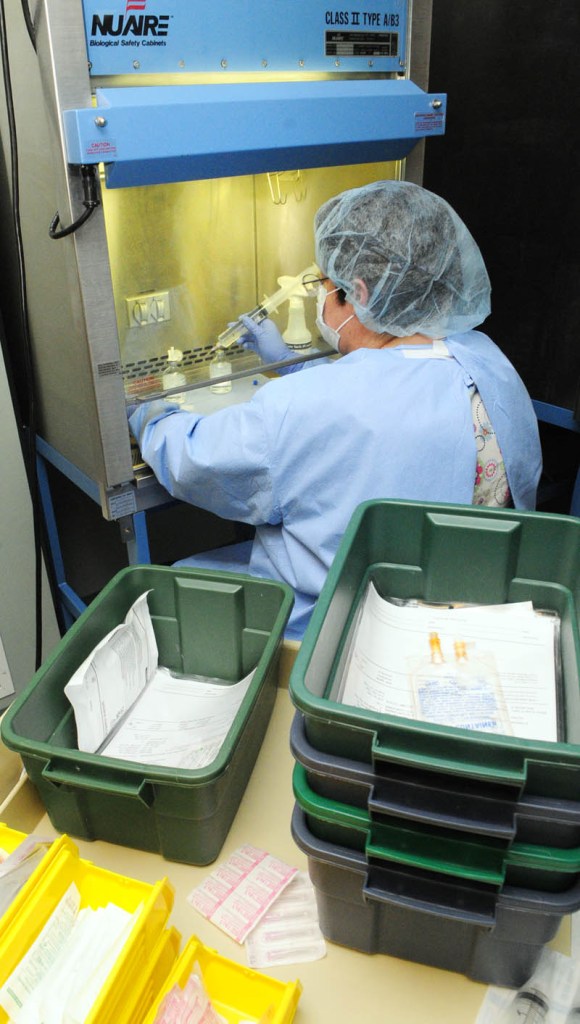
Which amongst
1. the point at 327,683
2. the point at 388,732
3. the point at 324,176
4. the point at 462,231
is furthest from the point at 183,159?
the point at 388,732

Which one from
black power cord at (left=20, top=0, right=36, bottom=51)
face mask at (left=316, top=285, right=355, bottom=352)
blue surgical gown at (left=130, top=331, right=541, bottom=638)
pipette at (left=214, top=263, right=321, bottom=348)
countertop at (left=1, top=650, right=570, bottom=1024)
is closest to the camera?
countertop at (left=1, top=650, right=570, bottom=1024)

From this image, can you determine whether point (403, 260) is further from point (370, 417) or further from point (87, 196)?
point (87, 196)

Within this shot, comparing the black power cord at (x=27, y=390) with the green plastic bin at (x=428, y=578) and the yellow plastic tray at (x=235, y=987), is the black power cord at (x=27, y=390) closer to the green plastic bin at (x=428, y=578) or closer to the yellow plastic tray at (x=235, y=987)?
the green plastic bin at (x=428, y=578)

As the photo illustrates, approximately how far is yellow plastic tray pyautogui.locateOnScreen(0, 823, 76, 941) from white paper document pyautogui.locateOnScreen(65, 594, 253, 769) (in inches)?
7.2

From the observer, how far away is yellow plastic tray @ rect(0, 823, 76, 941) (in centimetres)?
60

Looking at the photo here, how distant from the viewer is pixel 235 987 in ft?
2.20

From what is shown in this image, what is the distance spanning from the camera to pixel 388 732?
0.59 metres

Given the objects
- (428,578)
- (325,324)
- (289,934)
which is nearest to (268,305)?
(325,324)

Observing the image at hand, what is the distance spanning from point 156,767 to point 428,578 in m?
0.41

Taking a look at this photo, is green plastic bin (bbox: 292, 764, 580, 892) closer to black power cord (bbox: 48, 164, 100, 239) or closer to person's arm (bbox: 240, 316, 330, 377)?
black power cord (bbox: 48, 164, 100, 239)

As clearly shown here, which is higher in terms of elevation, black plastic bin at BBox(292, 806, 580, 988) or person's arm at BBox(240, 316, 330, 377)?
person's arm at BBox(240, 316, 330, 377)

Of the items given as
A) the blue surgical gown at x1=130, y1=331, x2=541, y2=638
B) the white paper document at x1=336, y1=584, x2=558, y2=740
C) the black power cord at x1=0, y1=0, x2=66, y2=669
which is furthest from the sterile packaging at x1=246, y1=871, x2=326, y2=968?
the black power cord at x1=0, y1=0, x2=66, y2=669

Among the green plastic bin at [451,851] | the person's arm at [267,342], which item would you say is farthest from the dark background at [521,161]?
the green plastic bin at [451,851]

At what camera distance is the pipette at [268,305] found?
1.80 m
